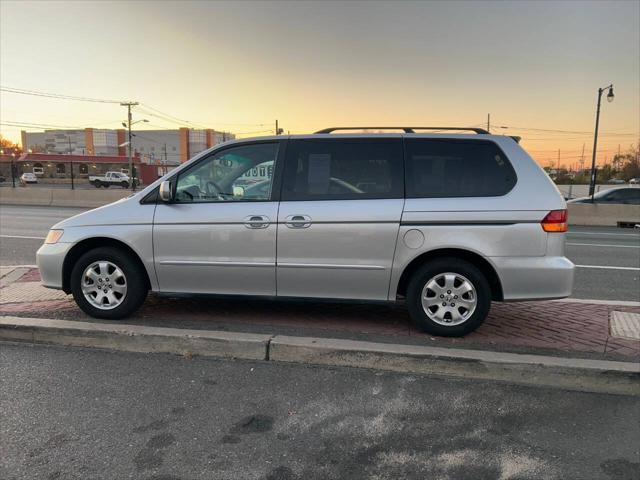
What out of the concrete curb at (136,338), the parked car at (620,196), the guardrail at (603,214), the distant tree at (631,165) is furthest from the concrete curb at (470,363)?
the distant tree at (631,165)

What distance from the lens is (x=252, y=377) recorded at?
12.6 ft

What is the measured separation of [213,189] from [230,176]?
Result: 21 centimetres

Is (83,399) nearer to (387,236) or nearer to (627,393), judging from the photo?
(387,236)

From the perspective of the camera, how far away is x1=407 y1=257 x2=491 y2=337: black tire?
4.27 meters

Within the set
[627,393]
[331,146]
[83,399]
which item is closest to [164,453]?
[83,399]

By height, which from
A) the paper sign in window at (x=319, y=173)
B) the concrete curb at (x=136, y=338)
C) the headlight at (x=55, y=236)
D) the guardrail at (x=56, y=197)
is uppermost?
the paper sign in window at (x=319, y=173)

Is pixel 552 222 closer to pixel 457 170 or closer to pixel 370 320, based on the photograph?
pixel 457 170

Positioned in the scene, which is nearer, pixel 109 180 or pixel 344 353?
pixel 344 353

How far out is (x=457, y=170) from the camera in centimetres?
438

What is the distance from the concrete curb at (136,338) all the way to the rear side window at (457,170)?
6.41ft

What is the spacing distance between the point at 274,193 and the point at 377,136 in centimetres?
109

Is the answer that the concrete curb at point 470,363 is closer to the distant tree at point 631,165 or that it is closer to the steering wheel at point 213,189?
the steering wheel at point 213,189

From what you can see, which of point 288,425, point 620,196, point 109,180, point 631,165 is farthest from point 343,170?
point 631,165

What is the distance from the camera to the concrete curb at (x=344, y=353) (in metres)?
3.74
